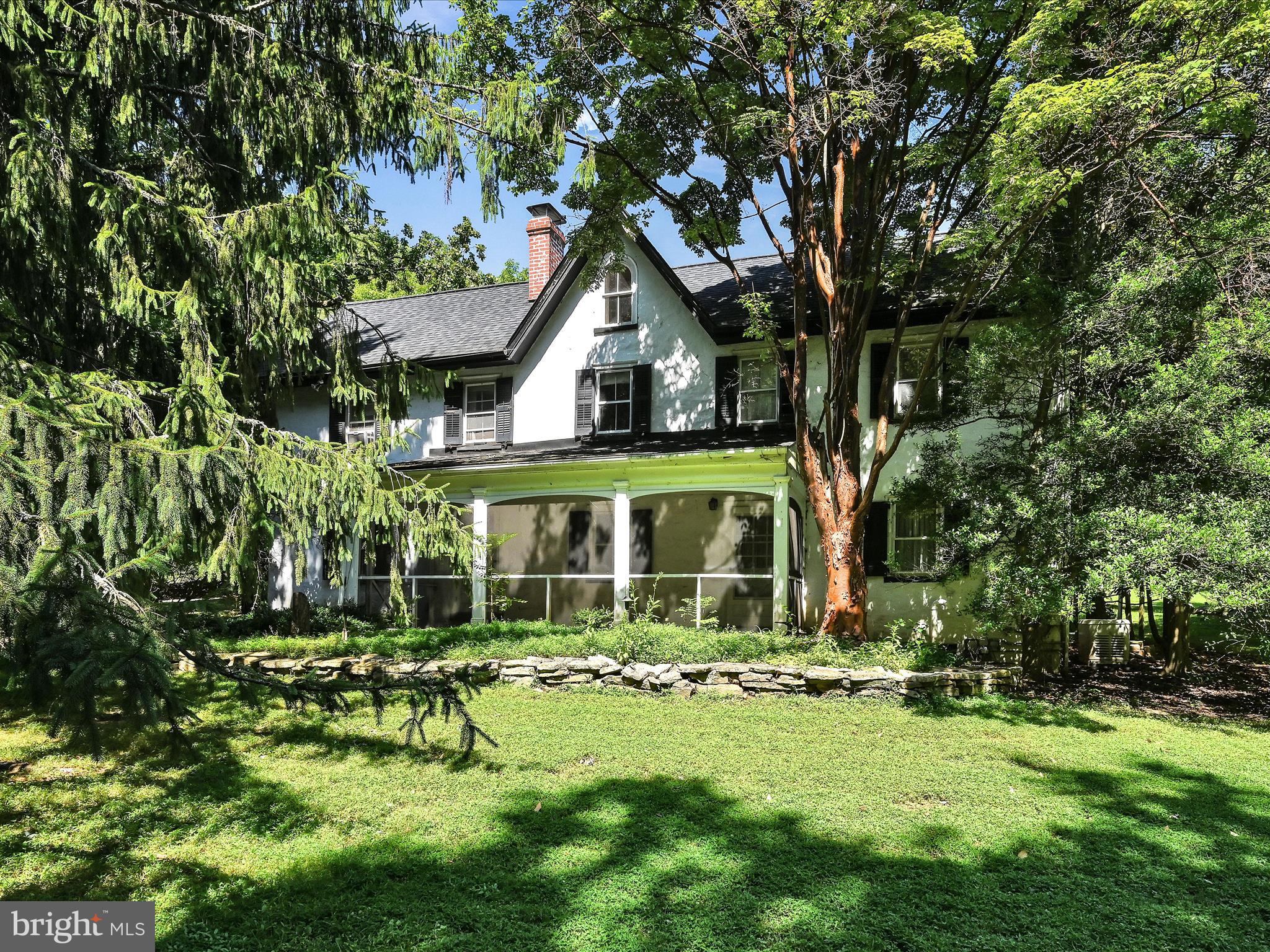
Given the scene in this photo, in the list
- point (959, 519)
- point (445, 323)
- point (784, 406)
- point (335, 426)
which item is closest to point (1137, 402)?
point (959, 519)

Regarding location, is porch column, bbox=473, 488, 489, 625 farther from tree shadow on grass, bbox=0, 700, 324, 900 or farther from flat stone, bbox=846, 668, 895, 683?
tree shadow on grass, bbox=0, 700, 324, 900

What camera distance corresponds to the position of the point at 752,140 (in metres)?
11.0

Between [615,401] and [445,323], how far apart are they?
5541 millimetres

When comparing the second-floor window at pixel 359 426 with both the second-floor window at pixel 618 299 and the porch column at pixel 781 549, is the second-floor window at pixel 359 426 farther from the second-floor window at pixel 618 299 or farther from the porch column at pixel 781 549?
the porch column at pixel 781 549

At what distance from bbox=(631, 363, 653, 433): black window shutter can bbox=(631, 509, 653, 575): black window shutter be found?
1.86 m

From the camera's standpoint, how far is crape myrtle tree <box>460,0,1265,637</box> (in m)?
7.84

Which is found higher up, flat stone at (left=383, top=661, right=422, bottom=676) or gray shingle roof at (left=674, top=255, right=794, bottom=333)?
gray shingle roof at (left=674, top=255, right=794, bottom=333)

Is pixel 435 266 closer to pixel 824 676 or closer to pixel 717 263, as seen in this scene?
pixel 717 263

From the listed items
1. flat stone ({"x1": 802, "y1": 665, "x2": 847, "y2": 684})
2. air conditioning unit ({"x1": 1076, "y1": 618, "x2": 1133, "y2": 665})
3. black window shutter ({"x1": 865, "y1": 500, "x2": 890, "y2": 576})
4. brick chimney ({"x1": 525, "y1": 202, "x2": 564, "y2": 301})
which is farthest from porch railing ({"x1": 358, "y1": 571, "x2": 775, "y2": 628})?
brick chimney ({"x1": 525, "y1": 202, "x2": 564, "y2": 301})

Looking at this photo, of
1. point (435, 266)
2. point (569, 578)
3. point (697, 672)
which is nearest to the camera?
point (697, 672)

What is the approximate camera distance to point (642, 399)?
15.2 meters

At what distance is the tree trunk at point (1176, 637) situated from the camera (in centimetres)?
1108

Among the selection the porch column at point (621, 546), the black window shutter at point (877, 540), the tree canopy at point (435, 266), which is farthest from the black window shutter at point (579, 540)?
the tree canopy at point (435, 266)

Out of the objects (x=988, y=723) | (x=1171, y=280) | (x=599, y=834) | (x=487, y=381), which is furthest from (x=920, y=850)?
(x=487, y=381)
